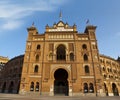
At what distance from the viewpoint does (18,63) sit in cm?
4456

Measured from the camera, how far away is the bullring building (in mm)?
30312

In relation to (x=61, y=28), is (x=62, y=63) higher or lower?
lower

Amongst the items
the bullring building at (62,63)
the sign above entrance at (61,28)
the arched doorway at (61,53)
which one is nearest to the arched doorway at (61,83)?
the bullring building at (62,63)

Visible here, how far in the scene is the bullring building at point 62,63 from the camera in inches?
1193

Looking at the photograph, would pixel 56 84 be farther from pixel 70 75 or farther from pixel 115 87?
pixel 115 87

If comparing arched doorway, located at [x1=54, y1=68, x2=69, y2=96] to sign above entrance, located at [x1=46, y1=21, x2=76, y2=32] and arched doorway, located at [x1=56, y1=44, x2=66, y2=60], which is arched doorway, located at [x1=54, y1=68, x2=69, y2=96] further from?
sign above entrance, located at [x1=46, y1=21, x2=76, y2=32]

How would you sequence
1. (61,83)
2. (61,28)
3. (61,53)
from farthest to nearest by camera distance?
(61,53)
(61,28)
(61,83)

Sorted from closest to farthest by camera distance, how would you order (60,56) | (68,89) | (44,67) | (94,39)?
(68,89), (44,67), (94,39), (60,56)

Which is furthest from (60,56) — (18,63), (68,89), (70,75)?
(18,63)

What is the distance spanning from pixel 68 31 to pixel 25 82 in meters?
17.2

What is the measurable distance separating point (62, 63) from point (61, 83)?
669 centimetres

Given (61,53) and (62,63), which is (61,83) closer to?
(62,63)

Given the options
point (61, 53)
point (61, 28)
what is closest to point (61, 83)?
point (61, 53)

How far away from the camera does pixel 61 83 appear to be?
3591 cm
